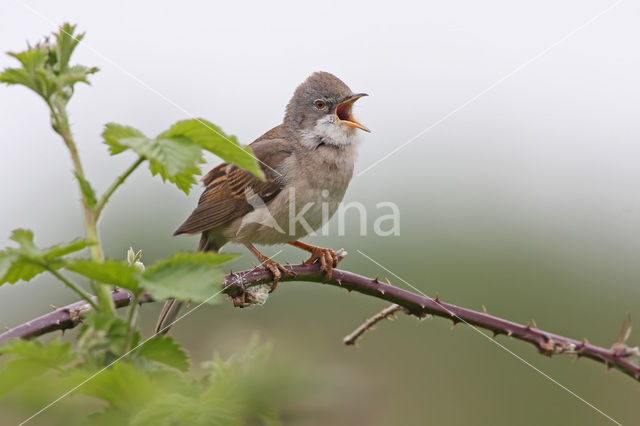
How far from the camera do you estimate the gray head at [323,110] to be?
5.00m

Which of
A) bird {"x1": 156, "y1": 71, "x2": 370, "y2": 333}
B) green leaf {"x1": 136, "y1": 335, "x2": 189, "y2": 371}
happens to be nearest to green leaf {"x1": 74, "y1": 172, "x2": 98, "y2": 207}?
green leaf {"x1": 136, "y1": 335, "x2": 189, "y2": 371}

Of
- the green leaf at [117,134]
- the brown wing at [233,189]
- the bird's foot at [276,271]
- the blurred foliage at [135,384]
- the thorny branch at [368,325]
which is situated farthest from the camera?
the brown wing at [233,189]

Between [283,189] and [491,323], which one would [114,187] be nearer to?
[491,323]

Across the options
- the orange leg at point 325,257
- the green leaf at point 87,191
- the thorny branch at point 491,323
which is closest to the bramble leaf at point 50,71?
the green leaf at point 87,191

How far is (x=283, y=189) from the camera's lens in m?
4.62

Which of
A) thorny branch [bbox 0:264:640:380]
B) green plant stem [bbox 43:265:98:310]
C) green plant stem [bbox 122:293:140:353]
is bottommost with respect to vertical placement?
thorny branch [bbox 0:264:640:380]

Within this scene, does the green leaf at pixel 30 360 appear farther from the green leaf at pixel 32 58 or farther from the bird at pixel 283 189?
the bird at pixel 283 189

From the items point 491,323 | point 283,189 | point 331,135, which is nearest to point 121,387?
point 491,323

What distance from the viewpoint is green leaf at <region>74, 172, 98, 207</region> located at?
0.99 meters

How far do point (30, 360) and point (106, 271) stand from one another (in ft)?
0.45

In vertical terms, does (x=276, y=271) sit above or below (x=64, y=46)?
below

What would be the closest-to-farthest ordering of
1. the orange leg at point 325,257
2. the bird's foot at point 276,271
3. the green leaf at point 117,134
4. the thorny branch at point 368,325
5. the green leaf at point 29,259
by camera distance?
the green leaf at point 29,259
the green leaf at point 117,134
the thorny branch at point 368,325
the bird's foot at point 276,271
the orange leg at point 325,257

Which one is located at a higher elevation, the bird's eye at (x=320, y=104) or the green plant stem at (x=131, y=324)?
the bird's eye at (x=320, y=104)

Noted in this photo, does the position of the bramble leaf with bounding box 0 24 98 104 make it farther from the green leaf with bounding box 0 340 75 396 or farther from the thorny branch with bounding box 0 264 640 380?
the thorny branch with bounding box 0 264 640 380
